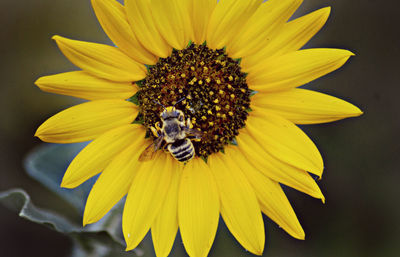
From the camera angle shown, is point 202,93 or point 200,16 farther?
point 202,93

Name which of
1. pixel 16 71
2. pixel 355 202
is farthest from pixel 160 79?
pixel 355 202

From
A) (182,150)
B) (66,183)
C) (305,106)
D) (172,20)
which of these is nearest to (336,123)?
(305,106)

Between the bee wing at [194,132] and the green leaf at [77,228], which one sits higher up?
the bee wing at [194,132]

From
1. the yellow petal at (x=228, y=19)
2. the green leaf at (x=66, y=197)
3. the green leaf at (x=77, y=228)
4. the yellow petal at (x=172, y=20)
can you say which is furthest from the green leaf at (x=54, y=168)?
the yellow petal at (x=228, y=19)

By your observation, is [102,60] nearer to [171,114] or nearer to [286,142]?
[171,114]

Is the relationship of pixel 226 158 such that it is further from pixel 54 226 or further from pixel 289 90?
pixel 54 226

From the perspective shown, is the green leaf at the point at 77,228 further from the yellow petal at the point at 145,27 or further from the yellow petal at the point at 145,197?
the yellow petal at the point at 145,27
